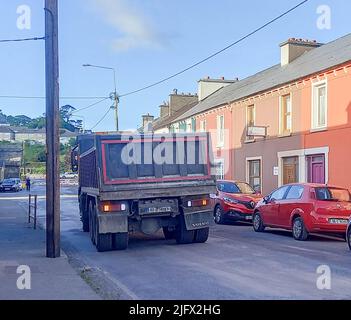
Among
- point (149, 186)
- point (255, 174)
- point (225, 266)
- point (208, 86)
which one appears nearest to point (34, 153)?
point (208, 86)

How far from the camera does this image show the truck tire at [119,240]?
11.9 m

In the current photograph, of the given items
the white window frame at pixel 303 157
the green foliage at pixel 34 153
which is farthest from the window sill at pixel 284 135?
the green foliage at pixel 34 153

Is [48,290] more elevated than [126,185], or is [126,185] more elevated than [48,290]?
[126,185]

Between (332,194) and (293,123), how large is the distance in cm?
852

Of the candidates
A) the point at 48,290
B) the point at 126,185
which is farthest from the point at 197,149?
the point at 48,290

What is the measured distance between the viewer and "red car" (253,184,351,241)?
531 inches

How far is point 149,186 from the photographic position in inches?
465

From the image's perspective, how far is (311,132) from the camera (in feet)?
68.0

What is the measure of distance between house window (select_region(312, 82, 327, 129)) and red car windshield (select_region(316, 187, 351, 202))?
21.5ft

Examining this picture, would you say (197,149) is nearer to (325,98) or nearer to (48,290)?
(48,290)

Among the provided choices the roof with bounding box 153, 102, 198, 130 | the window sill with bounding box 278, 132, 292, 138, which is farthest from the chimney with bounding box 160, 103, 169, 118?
the window sill with bounding box 278, 132, 292, 138

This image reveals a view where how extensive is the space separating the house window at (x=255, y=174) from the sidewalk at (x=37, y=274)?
13519 mm
